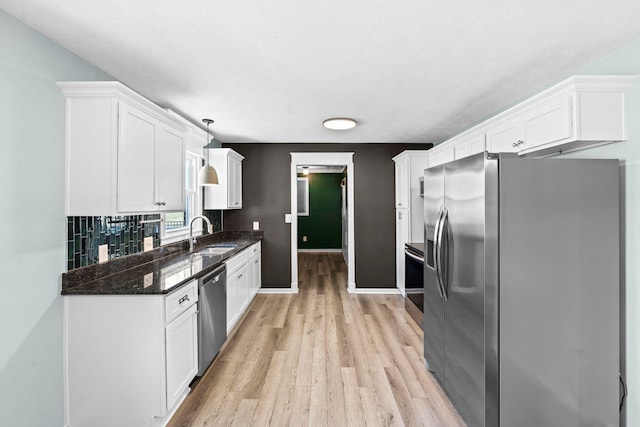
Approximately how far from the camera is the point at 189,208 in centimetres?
383

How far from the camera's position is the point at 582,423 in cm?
165

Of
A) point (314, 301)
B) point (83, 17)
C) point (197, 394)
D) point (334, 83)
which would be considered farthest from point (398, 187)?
point (83, 17)

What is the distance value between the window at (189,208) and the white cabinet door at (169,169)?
757 mm

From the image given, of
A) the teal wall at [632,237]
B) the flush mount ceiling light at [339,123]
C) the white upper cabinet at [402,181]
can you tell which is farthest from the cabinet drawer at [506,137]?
the white upper cabinet at [402,181]

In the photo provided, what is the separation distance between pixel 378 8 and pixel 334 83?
93cm

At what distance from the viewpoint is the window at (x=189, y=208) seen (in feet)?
11.2

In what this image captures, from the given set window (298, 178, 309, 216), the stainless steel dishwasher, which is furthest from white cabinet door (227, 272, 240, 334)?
window (298, 178, 309, 216)

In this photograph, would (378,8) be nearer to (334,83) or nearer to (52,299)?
(334,83)

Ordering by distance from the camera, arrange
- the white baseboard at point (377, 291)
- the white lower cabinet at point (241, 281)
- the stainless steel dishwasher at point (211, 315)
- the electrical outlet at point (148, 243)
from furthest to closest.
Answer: the white baseboard at point (377, 291) → the white lower cabinet at point (241, 281) → the electrical outlet at point (148, 243) → the stainless steel dishwasher at point (211, 315)

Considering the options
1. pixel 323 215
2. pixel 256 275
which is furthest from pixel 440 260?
pixel 323 215

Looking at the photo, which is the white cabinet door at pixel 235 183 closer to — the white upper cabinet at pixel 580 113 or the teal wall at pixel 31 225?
the teal wall at pixel 31 225

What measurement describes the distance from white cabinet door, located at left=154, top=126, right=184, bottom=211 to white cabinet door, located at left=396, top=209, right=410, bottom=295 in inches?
115

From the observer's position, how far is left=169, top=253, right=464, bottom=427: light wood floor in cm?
200

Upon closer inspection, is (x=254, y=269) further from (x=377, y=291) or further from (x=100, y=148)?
(x=100, y=148)
